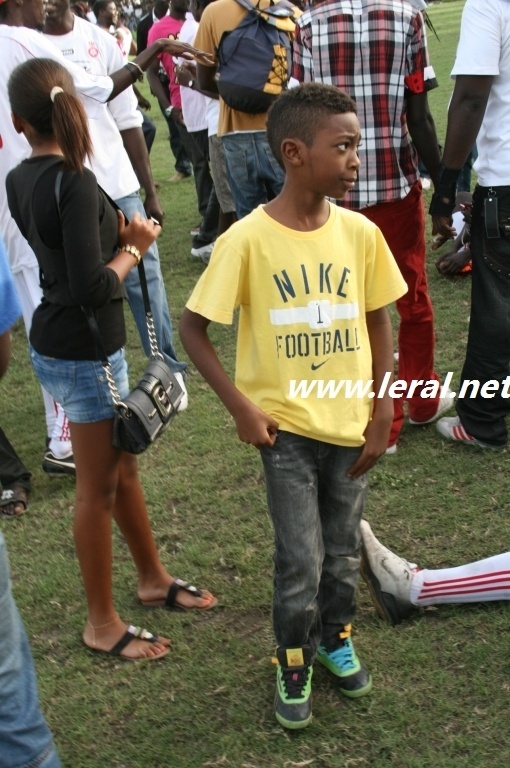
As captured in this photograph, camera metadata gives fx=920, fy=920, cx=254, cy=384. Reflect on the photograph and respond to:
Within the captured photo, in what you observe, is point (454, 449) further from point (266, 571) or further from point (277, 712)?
point (277, 712)

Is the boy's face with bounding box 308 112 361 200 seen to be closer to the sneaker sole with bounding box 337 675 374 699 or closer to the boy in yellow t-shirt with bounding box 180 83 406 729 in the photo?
the boy in yellow t-shirt with bounding box 180 83 406 729

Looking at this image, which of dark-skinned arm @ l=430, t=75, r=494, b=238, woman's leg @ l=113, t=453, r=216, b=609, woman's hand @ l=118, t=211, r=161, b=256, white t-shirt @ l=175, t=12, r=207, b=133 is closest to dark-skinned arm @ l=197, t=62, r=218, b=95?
white t-shirt @ l=175, t=12, r=207, b=133

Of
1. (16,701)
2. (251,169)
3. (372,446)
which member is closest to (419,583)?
(372,446)

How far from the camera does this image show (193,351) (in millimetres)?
2582

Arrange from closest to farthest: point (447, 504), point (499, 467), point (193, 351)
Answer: point (193, 351), point (447, 504), point (499, 467)

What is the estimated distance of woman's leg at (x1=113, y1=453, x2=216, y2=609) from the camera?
3231 millimetres

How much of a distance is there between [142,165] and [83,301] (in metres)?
2.71

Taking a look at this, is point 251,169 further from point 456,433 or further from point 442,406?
point 456,433

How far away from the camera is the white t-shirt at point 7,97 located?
4.02 m

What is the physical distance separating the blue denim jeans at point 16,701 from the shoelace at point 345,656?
94cm

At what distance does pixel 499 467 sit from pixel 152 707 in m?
1.94

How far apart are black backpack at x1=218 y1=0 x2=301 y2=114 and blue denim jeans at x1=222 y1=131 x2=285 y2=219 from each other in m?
0.28

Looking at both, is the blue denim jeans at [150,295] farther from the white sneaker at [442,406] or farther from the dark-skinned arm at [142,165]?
the white sneaker at [442,406]

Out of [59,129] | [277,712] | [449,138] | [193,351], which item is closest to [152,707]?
[277,712]
